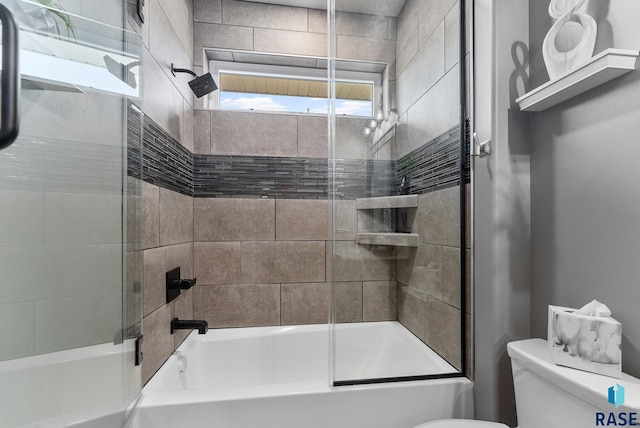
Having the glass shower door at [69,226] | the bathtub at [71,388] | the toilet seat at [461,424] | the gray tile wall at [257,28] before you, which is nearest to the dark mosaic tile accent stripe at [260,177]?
the gray tile wall at [257,28]

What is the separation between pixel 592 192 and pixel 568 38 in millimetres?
491

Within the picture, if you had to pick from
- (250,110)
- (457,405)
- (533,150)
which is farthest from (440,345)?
(250,110)

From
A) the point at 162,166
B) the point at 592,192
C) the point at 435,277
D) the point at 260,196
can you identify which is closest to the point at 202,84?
the point at 162,166

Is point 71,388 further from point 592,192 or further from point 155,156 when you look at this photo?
point 592,192

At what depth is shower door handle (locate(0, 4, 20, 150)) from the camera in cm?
51

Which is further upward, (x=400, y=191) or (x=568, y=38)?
(x=568, y=38)

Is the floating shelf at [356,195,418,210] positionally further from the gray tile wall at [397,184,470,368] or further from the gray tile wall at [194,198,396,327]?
the gray tile wall at [194,198,396,327]

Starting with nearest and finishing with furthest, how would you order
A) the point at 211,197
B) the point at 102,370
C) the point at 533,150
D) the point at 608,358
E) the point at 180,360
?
1. the point at 608,358
2. the point at 102,370
3. the point at 533,150
4. the point at 180,360
5. the point at 211,197

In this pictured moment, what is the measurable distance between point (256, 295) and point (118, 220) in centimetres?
121

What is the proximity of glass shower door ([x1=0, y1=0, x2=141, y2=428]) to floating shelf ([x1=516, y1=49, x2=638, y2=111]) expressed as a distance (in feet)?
4.52

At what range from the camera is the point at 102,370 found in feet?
3.12

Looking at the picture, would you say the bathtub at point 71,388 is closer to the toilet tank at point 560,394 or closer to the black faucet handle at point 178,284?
the black faucet handle at point 178,284

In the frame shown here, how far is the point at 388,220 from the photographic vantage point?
5.22ft

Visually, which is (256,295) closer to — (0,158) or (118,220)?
(118,220)
